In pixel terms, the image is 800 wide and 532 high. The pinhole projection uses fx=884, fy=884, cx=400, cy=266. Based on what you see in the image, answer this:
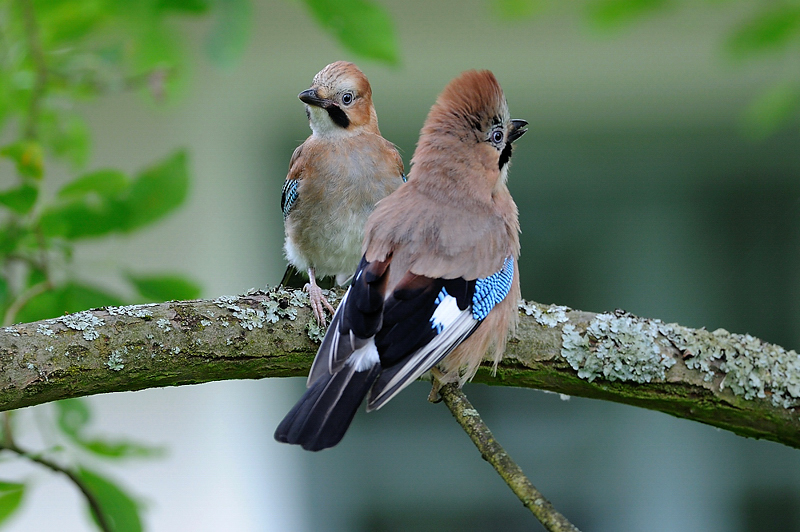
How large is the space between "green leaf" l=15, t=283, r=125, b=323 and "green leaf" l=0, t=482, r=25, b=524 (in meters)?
0.38

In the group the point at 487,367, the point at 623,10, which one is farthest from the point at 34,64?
the point at 623,10

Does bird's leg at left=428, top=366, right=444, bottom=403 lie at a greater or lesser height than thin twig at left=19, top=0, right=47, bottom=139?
lesser

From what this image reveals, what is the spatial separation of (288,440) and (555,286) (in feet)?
11.9

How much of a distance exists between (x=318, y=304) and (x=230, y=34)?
1.99 feet

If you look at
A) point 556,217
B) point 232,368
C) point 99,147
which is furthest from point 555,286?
point 232,368

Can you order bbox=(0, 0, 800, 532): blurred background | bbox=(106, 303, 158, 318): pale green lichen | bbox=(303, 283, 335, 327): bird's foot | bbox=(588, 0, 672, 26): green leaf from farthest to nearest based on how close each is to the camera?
bbox=(0, 0, 800, 532): blurred background, bbox=(588, 0, 672, 26): green leaf, bbox=(303, 283, 335, 327): bird's foot, bbox=(106, 303, 158, 318): pale green lichen

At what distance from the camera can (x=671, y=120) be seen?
16.3 ft

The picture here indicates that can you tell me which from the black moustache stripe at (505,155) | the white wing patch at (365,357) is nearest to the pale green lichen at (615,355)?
the black moustache stripe at (505,155)

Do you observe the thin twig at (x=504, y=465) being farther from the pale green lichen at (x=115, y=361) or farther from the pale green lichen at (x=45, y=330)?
the pale green lichen at (x=45, y=330)

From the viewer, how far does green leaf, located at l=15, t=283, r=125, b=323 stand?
6.58ft

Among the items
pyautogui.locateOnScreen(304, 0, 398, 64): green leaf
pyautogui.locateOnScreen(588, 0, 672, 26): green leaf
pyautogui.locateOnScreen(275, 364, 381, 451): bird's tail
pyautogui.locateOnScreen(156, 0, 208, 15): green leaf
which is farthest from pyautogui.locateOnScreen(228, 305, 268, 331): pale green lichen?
pyautogui.locateOnScreen(588, 0, 672, 26): green leaf

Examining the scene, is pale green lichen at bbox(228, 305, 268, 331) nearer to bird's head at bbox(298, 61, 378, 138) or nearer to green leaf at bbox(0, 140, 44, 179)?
bird's head at bbox(298, 61, 378, 138)

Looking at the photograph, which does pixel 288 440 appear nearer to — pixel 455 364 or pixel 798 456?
pixel 455 364

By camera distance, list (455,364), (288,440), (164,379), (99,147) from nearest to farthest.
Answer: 1. (288,440)
2. (164,379)
3. (455,364)
4. (99,147)
